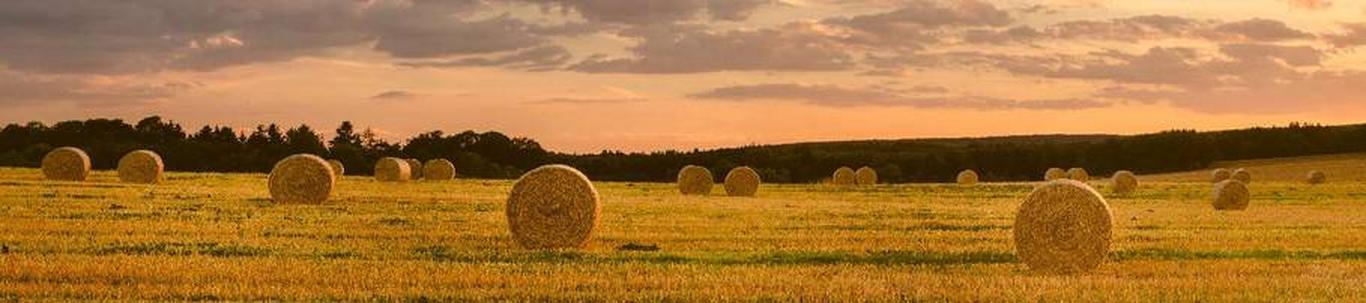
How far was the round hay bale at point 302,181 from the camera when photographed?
36938 mm

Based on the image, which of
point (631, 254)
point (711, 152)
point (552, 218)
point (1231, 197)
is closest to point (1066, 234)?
point (631, 254)

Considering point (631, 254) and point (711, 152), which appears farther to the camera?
point (711, 152)

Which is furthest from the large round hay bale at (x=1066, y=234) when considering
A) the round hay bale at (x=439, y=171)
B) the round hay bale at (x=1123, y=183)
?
A: the round hay bale at (x=439, y=171)

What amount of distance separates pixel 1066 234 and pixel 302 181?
816 inches

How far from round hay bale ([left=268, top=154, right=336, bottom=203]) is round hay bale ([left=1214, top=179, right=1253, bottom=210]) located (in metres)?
22.0

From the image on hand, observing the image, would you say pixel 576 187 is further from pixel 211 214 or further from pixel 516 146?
pixel 516 146

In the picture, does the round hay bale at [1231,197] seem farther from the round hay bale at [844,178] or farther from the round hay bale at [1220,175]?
the round hay bale at [1220,175]

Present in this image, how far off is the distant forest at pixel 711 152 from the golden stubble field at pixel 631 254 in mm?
40379

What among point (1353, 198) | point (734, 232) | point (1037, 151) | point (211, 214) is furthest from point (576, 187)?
point (1037, 151)

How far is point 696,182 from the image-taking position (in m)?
49.5

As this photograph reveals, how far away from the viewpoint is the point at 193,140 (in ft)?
275

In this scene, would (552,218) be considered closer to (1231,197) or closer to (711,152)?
(1231,197)

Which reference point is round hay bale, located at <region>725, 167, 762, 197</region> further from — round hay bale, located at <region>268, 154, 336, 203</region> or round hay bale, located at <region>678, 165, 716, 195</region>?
round hay bale, located at <region>268, 154, 336, 203</region>

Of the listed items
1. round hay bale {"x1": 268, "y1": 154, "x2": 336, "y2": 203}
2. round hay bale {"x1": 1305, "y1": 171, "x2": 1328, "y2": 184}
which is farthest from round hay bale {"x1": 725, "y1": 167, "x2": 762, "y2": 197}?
round hay bale {"x1": 1305, "y1": 171, "x2": 1328, "y2": 184}
